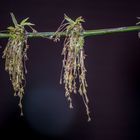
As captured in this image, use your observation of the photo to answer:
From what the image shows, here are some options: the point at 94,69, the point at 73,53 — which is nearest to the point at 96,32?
the point at 73,53

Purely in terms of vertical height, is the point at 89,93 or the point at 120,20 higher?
the point at 120,20

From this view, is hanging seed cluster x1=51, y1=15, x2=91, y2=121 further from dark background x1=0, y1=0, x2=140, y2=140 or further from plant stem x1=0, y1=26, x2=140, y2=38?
dark background x1=0, y1=0, x2=140, y2=140

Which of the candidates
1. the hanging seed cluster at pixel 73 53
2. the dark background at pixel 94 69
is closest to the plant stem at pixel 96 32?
the hanging seed cluster at pixel 73 53

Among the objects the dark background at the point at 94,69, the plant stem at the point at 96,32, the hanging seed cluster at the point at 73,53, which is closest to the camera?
the plant stem at the point at 96,32

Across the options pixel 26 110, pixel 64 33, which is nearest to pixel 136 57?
pixel 26 110

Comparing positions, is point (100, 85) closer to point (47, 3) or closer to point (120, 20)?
point (120, 20)

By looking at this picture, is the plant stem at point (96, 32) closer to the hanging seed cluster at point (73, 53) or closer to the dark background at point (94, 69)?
the hanging seed cluster at point (73, 53)

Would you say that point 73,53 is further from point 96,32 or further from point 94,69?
point 94,69

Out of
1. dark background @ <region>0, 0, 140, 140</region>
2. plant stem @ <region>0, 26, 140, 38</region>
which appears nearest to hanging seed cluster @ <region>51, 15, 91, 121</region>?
plant stem @ <region>0, 26, 140, 38</region>
